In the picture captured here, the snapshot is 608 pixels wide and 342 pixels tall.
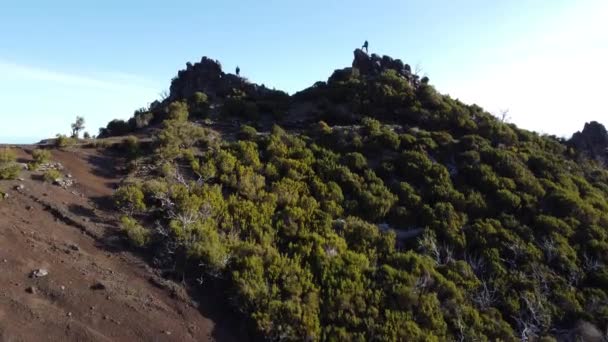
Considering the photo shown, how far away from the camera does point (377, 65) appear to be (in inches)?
1331

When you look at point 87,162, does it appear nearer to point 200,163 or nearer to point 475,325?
point 200,163

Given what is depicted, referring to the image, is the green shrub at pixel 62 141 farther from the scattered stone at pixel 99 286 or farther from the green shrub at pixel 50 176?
the scattered stone at pixel 99 286

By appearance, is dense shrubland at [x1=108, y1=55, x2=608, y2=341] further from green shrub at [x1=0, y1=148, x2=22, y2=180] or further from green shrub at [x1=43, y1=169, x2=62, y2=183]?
green shrub at [x1=0, y1=148, x2=22, y2=180]

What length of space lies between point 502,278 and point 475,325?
2975mm

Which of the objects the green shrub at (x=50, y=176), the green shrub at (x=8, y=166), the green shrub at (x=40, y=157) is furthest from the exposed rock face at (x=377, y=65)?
the green shrub at (x=8, y=166)

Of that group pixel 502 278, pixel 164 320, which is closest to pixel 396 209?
pixel 502 278

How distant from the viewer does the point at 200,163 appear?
19234 millimetres

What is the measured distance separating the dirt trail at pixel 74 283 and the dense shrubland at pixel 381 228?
3.47 ft

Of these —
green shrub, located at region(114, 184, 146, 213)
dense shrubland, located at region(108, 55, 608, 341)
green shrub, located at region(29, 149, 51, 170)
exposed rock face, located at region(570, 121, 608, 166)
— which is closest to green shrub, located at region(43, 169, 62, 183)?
green shrub, located at region(29, 149, 51, 170)

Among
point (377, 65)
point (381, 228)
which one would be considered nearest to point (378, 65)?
point (377, 65)

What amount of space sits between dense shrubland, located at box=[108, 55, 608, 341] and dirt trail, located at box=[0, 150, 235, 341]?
1.06 metres

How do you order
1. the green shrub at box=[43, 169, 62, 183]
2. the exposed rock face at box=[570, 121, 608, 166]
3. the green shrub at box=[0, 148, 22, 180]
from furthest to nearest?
1. the exposed rock face at box=[570, 121, 608, 166]
2. the green shrub at box=[43, 169, 62, 183]
3. the green shrub at box=[0, 148, 22, 180]

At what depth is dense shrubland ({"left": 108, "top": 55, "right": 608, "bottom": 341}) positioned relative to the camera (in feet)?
42.8

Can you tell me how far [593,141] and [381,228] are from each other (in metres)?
19.6
